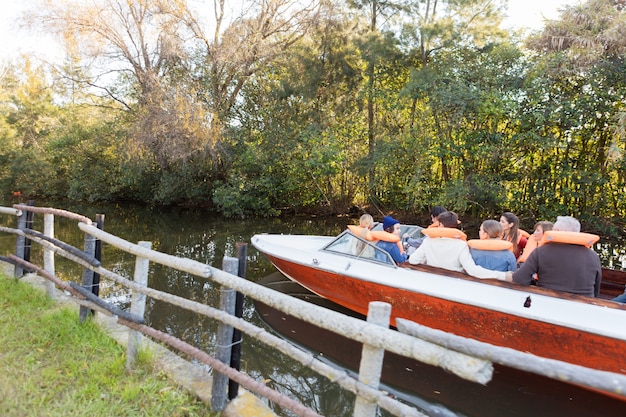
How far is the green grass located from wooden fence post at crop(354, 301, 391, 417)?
1168 millimetres

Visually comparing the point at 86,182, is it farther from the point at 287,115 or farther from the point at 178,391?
the point at 178,391

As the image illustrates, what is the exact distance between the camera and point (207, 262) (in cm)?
884

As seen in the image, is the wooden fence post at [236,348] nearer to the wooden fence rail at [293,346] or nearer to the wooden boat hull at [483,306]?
the wooden fence rail at [293,346]

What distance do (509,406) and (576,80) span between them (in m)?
10.7

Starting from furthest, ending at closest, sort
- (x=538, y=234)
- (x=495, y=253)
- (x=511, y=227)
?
1. (x=511, y=227)
2. (x=538, y=234)
3. (x=495, y=253)

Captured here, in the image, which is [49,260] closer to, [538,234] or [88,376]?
[88,376]

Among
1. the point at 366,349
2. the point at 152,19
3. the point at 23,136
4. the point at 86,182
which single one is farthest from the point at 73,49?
the point at 366,349

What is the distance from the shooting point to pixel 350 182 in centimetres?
1691

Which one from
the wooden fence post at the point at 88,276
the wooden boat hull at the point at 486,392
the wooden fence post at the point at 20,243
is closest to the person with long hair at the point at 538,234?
the wooden boat hull at the point at 486,392

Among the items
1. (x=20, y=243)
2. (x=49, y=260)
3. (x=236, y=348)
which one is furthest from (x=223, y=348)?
(x=20, y=243)

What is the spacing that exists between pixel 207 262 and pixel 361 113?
A: 30.2ft

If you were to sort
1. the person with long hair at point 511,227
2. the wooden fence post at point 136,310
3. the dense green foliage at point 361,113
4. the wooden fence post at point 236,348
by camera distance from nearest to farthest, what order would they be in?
the wooden fence post at point 236,348
the wooden fence post at point 136,310
the person with long hair at point 511,227
the dense green foliage at point 361,113

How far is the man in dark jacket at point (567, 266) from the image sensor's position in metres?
4.18

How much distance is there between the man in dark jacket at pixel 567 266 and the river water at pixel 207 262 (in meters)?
1.12
